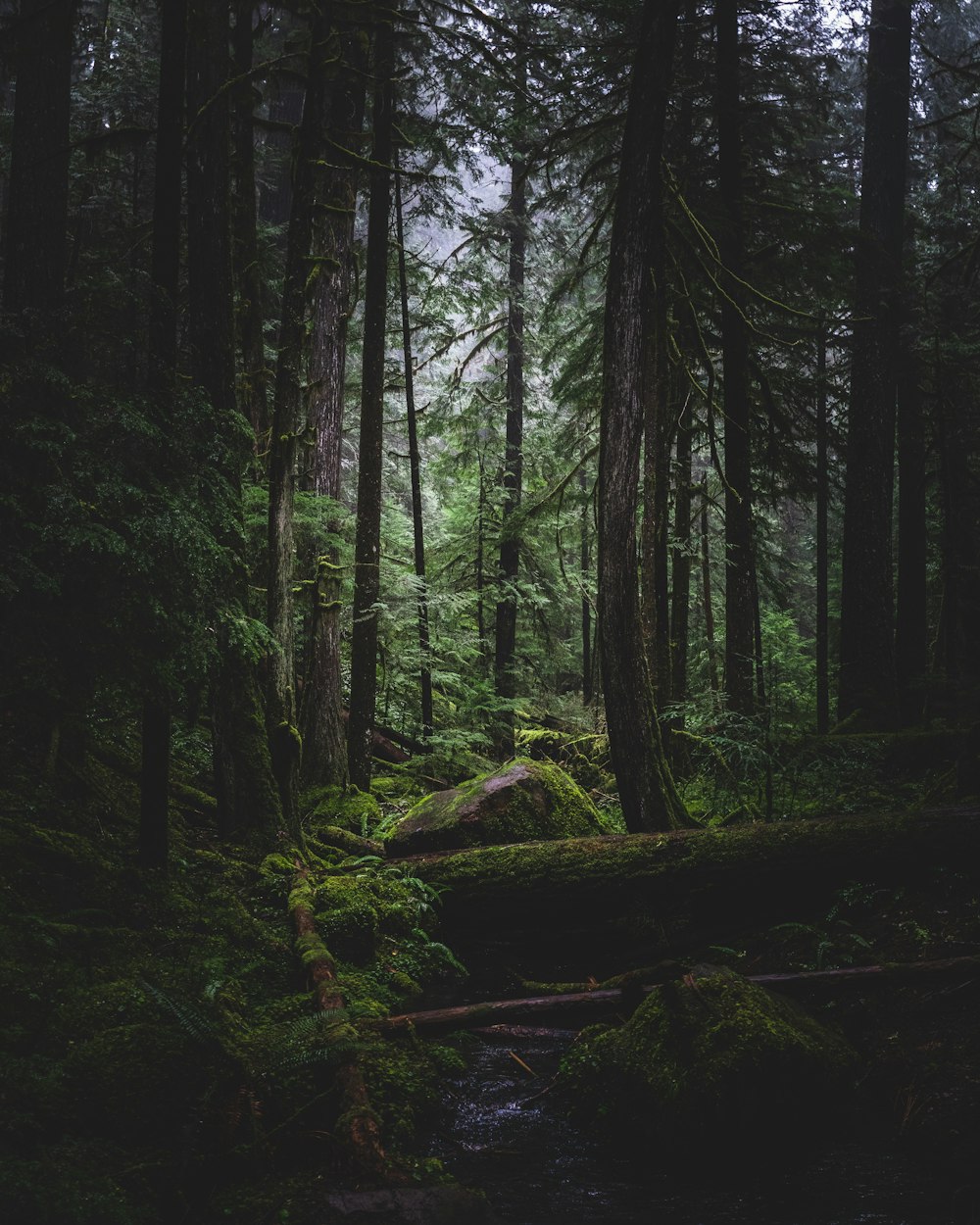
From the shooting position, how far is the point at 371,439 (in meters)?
11.0

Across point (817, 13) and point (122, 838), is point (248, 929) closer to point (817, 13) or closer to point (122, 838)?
point (122, 838)

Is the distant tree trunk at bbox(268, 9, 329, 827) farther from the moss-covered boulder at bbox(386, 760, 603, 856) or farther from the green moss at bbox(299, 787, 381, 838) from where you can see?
the green moss at bbox(299, 787, 381, 838)

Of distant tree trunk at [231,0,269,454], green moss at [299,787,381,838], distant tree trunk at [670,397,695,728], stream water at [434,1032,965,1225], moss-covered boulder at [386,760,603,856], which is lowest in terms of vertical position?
stream water at [434,1032,965,1225]

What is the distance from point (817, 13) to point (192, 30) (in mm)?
11070

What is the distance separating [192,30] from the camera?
659 centimetres

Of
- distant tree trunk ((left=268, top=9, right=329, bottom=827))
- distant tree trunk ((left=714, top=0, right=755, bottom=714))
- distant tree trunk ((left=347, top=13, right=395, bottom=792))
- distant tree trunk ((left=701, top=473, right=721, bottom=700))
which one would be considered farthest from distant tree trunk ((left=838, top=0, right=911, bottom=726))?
distant tree trunk ((left=268, top=9, right=329, bottom=827))

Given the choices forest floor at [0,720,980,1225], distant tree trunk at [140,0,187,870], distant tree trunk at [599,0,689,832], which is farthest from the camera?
distant tree trunk at [599,0,689,832]

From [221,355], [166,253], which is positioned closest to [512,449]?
[221,355]

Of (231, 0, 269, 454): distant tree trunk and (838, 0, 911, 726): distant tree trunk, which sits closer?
(231, 0, 269, 454): distant tree trunk

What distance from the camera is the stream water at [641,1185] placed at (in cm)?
322

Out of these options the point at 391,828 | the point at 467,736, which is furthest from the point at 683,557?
the point at 391,828

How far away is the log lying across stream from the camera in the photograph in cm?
618

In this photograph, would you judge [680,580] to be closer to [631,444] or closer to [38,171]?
[631,444]

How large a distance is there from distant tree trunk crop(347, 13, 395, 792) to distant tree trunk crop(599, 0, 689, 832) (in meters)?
3.74
